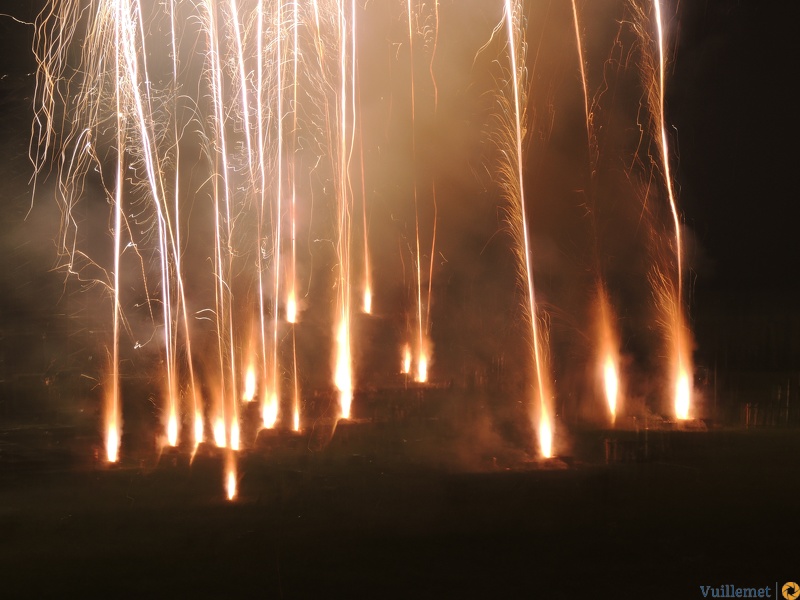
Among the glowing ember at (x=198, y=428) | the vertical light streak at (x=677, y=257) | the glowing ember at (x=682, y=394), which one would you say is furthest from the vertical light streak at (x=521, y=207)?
the glowing ember at (x=198, y=428)

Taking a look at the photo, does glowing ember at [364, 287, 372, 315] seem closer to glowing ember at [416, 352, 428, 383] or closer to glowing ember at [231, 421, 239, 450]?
glowing ember at [416, 352, 428, 383]

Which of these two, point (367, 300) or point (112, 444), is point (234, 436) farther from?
point (367, 300)

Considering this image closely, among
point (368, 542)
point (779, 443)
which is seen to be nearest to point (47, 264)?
point (368, 542)

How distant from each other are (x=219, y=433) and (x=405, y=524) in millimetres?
2544

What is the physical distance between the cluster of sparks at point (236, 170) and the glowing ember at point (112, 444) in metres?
0.06

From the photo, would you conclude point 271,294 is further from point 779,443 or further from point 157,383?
point 779,443

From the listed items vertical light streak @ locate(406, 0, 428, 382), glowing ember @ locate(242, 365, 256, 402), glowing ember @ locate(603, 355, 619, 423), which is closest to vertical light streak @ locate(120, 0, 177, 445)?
glowing ember @ locate(242, 365, 256, 402)

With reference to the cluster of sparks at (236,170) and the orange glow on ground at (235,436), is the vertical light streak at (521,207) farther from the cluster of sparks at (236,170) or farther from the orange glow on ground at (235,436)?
the orange glow on ground at (235,436)

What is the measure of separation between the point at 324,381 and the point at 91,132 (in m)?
4.46

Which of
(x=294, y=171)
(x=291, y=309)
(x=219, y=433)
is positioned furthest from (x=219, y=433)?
(x=294, y=171)

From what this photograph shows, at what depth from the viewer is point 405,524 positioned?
17.9 ft

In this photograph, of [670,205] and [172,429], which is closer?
[172,429]

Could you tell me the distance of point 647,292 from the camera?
8.65m

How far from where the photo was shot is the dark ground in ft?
16.0
